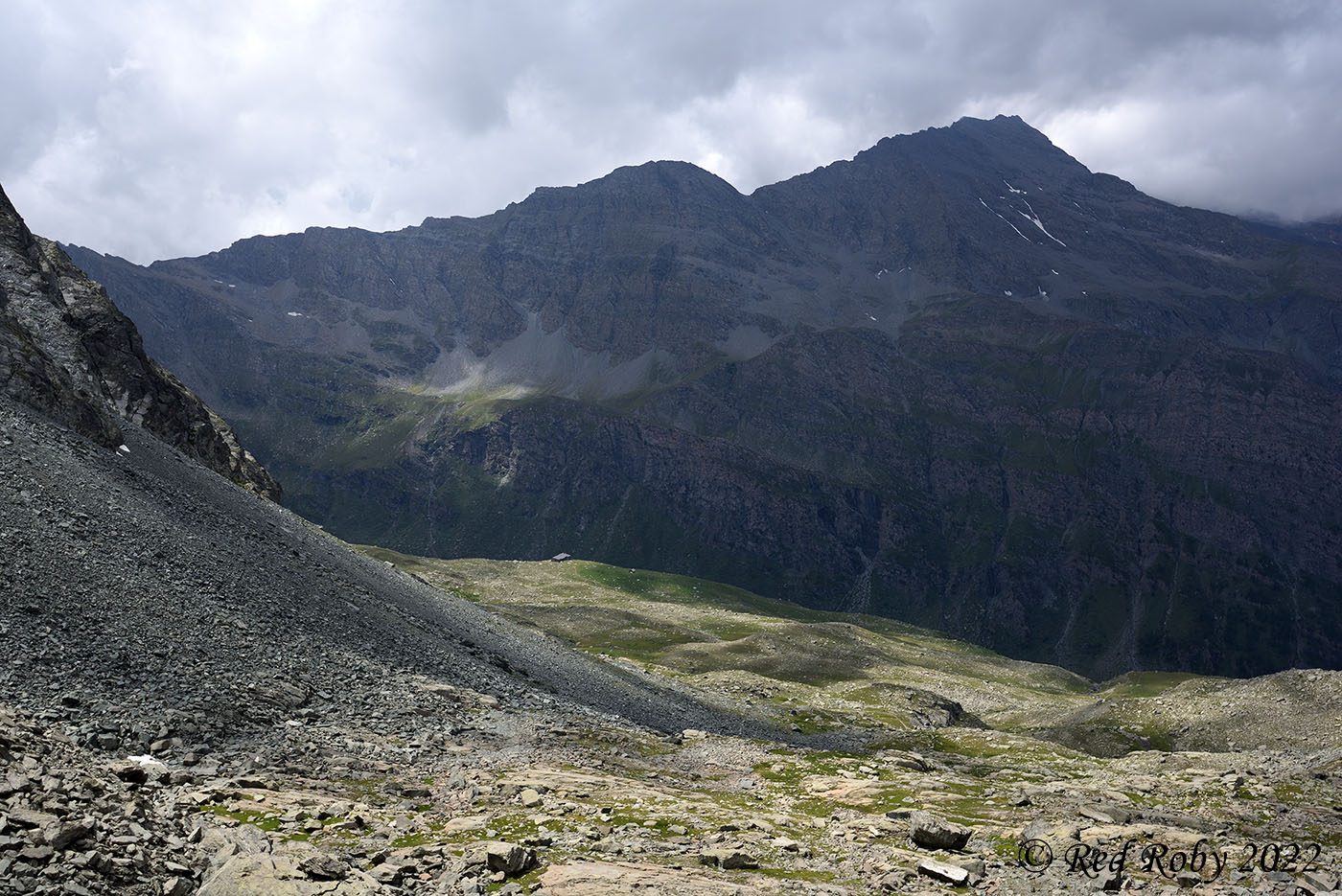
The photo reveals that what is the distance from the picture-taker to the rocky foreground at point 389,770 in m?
22.1

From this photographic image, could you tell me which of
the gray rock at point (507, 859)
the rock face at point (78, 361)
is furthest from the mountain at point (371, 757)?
the rock face at point (78, 361)

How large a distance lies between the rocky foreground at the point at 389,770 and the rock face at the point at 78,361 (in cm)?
510

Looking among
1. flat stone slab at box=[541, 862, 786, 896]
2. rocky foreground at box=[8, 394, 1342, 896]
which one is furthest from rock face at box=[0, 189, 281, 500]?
flat stone slab at box=[541, 862, 786, 896]

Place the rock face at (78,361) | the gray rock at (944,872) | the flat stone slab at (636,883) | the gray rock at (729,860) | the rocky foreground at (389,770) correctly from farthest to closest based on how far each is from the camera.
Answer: the rock face at (78,361)
the gray rock at (729,860)
the gray rock at (944,872)
the rocky foreground at (389,770)
the flat stone slab at (636,883)

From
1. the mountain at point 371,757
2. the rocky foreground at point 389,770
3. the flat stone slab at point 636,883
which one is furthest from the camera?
the mountain at point 371,757

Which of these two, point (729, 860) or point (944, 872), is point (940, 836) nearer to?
point (944, 872)

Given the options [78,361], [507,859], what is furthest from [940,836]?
[78,361]

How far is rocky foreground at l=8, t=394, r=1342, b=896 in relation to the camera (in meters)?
22.1

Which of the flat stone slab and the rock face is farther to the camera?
the rock face

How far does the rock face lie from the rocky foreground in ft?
16.7

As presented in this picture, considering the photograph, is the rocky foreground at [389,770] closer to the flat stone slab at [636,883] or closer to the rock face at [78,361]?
the flat stone slab at [636,883]

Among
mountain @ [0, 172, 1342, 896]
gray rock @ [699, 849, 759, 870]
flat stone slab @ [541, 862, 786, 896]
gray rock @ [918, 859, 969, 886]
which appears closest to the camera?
flat stone slab @ [541, 862, 786, 896]

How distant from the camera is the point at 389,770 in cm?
3428

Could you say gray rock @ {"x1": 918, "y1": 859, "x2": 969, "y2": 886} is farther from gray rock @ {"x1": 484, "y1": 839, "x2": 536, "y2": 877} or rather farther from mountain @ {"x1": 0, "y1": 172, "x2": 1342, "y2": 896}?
gray rock @ {"x1": 484, "y1": 839, "x2": 536, "y2": 877}
